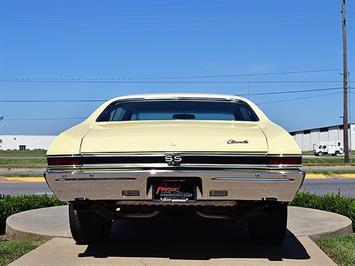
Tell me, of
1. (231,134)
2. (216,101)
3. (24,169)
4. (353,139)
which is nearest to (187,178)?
(231,134)

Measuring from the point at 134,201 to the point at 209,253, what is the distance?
115 centimetres

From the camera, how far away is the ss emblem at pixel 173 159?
441cm

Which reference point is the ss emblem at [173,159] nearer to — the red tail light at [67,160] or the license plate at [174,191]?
the license plate at [174,191]

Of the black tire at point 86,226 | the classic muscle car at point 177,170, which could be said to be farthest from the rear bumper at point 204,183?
the black tire at point 86,226

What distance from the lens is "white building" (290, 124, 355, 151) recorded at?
86.3 metres

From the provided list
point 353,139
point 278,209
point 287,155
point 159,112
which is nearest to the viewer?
point 287,155

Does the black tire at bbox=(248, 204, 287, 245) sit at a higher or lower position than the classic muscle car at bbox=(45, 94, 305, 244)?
lower

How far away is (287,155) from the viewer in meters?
4.43

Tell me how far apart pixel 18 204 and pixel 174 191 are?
4.49 metres

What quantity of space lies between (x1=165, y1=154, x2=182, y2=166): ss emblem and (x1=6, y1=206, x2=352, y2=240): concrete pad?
4.89 ft

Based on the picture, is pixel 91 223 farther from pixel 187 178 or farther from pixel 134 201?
pixel 187 178

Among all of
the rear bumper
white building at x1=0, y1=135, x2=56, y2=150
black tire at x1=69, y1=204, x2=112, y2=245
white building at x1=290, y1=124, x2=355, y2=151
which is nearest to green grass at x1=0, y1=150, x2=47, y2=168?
black tire at x1=69, y1=204, x2=112, y2=245

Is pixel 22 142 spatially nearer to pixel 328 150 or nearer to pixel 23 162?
pixel 328 150

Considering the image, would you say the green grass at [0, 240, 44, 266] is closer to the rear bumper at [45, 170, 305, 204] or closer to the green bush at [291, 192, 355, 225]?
the rear bumper at [45, 170, 305, 204]
